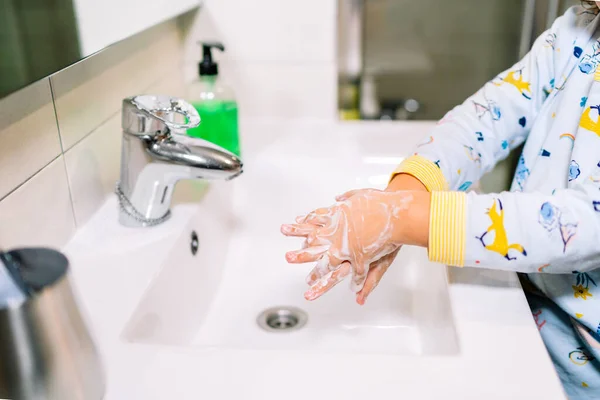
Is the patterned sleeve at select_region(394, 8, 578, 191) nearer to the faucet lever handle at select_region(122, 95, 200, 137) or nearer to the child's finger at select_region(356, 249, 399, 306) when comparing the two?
the child's finger at select_region(356, 249, 399, 306)

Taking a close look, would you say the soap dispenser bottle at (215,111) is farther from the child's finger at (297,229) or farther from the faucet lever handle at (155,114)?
the child's finger at (297,229)

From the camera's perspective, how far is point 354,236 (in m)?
0.58

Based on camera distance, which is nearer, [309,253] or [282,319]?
[309,253]

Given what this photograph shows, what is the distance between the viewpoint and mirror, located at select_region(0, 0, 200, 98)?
539 mm

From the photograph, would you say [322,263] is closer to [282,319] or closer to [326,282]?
[326,282]

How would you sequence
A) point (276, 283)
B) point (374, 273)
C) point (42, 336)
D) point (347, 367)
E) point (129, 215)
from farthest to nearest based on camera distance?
point (276, 283)
point (129, 215)
point (374, 273)
point (347, 367)
point (42, 336)

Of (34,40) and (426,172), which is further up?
(34,40)

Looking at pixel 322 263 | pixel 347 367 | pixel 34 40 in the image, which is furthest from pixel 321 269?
pixel 34 40

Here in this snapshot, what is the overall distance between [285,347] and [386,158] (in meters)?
0.37

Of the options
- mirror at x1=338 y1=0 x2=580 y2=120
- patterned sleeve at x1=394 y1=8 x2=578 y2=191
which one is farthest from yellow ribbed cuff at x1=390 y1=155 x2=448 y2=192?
mirror at x1=338 y1=0 x2=580 y2=120

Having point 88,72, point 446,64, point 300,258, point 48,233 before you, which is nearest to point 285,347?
point 300,258

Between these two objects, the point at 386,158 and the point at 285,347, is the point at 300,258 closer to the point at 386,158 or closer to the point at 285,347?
the point at 285,347

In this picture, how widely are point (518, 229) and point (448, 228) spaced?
0.20ft

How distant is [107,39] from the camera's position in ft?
2.36
